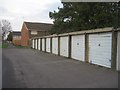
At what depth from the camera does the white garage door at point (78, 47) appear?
63.9ft

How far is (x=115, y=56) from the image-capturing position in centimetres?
1405

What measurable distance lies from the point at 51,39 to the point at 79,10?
18.8ft

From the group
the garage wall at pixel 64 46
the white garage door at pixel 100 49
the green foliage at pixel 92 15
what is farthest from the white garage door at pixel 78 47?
the green foliage at pixel 92 15

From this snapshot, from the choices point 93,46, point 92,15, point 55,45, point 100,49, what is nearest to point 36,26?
Answer: point 92,15

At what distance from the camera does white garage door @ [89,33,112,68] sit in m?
14.9

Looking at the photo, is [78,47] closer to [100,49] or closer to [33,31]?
[100,49]

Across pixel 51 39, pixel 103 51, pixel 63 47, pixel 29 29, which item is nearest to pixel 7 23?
pixel 29 29

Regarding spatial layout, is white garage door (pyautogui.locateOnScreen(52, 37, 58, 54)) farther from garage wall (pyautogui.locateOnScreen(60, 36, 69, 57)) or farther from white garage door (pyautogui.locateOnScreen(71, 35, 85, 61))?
white garage door (pyautogui.locateOnScreen(71, 35, 85, 61))

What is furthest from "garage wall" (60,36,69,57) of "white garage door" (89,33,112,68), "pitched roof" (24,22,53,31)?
"pitched roof" (24,22,53,31)

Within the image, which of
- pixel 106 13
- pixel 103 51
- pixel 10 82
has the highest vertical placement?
pixel 106 13

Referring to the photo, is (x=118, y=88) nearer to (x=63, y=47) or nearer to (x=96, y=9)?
(x=63, y=47)

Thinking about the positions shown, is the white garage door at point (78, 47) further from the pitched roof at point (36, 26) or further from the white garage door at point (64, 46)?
the pitched roof at point (36, 26)

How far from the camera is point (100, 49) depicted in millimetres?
16000

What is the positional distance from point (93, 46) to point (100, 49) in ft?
4.37
